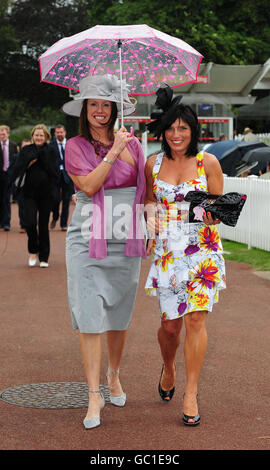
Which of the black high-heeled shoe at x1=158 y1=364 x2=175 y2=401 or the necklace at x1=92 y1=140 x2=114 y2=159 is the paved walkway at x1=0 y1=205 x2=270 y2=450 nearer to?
the black high-heeled shoe at x1=158 y1=364 x2=175 y2=401

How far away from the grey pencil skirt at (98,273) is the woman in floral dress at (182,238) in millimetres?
171

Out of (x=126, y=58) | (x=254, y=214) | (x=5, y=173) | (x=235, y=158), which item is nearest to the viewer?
(x=126, y=58)

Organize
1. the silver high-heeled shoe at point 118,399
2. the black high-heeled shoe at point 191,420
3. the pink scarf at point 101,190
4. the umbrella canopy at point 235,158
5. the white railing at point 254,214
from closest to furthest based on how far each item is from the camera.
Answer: the black high-heeled shoe at point 191,420
the pink scarf at point 101,190
the silver high-heeled shoe at point 118,399
the white railing at point 254,214
the umbrella canopy at point 235,158

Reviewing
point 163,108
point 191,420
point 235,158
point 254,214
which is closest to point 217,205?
point 163,108

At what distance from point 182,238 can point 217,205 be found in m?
0.32

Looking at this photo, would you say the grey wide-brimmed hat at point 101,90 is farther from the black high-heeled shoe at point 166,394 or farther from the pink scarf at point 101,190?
the black high-heeled shoe at point 166,394

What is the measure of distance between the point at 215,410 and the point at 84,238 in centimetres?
131

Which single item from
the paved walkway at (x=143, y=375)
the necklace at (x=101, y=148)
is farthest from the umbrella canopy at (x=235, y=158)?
the necklace at (x=101, y=148)

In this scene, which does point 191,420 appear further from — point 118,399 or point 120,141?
point 120,141

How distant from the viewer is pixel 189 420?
14.4ft

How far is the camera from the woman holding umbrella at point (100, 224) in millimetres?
4504

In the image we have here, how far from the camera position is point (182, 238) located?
4.59 m

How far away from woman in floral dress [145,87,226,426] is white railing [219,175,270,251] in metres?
7.14

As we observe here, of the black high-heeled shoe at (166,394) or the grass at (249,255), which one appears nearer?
the black high-heeled shoe at (166,394)
